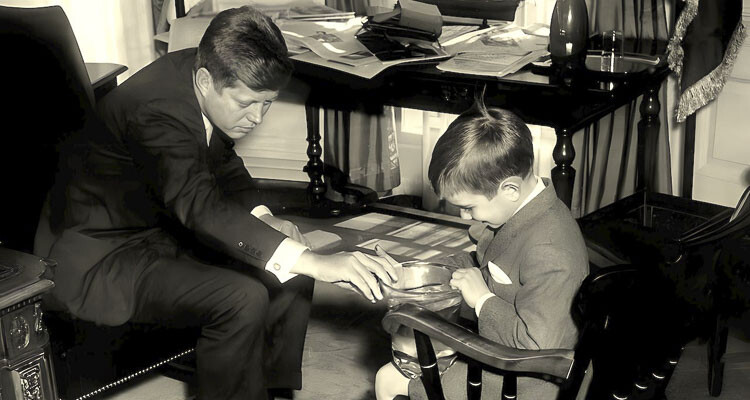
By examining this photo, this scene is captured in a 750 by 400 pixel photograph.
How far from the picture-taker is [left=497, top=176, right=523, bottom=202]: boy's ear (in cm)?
199

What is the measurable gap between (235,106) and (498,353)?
0.96 m

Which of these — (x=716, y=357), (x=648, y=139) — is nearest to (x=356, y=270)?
(x=716, y=357)

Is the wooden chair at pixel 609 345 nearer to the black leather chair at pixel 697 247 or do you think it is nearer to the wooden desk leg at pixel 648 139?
the black leather chair at pixel 697 247

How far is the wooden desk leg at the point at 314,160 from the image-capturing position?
4.01 m

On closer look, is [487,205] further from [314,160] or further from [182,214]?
[314,160]

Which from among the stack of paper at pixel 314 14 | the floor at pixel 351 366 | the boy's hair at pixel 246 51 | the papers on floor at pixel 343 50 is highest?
the boy's hair at pixel 246 51

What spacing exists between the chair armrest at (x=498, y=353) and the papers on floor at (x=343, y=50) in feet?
4.23

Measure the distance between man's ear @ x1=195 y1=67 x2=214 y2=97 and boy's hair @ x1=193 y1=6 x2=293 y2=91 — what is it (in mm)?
32

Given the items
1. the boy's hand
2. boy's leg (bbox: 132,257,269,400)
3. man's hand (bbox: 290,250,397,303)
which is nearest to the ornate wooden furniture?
boy's leg (bbox: 132,257,269,400)

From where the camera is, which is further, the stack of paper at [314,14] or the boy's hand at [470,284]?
the stack of paper at [314,14]

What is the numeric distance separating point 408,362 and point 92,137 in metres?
1.01

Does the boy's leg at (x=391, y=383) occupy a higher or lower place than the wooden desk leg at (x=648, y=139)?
lower

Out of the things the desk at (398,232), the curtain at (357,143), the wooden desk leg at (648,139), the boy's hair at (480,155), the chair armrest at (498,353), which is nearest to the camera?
the chair armrest at (498,353)

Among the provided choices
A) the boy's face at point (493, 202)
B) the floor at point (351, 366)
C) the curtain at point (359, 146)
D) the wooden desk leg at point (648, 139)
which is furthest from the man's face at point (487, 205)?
the curtain at point (359, 146)
